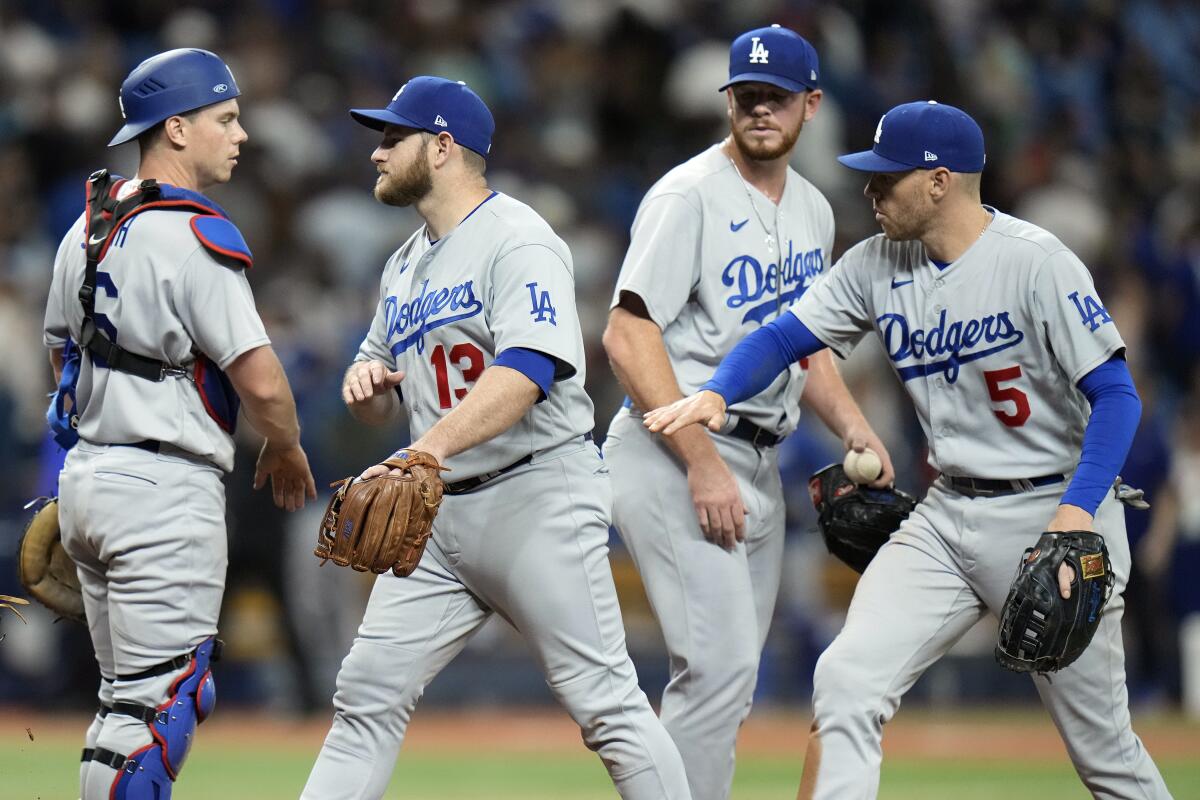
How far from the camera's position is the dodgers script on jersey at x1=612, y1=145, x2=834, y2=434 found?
5316 mm

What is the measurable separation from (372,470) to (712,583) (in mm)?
1327

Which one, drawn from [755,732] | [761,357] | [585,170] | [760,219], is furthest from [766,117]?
[585,170]

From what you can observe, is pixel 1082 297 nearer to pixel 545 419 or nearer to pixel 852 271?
pixel 852 271

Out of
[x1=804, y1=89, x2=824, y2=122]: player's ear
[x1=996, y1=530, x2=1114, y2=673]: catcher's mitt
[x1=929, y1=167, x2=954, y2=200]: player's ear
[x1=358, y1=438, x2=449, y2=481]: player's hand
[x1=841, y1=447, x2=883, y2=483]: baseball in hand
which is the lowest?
[x1=996, y1=530, x2=1114, y2=673]: catcher's mitt

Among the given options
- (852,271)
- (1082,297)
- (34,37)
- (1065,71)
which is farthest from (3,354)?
(1065,71)

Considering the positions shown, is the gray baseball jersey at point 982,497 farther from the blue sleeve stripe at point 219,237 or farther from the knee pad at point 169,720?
the blue sleeve stripe at point 219,237

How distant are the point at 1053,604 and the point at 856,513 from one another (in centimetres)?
100

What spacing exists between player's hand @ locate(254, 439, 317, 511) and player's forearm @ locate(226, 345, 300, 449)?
0.52 feet

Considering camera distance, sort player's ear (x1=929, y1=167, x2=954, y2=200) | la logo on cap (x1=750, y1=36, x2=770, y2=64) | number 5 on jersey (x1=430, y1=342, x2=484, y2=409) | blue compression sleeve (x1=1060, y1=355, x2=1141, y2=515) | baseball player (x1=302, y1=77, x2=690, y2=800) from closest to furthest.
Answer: blue compression sleeve (x1=1060, y1=355, x2=1141, y2=515)
baseball player (x1=302, y1=77, x2=690, y2=800)
number 5 on jersey (x1=430, y1=342, x2=484, y2=409)
player's ear (x1=929, y1=167, x2=954, y2=200)
la logo on cap (x1=750, y1=36, x2=770, y2=64)

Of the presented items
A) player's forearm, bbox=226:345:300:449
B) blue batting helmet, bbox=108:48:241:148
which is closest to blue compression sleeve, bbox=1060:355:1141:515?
player's forearm, bbox=226:345:300:449

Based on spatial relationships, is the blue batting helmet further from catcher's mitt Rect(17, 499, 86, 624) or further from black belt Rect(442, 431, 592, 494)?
black belt Rect(442, 431, 592, 494)

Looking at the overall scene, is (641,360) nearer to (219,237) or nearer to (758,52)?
(758,52)

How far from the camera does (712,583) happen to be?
17.1ft

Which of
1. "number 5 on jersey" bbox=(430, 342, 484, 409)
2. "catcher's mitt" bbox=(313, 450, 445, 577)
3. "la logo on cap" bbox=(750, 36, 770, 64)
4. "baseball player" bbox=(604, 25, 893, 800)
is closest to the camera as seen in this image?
"catcher's mitt" bbox=(313, 450, 445, 577)
